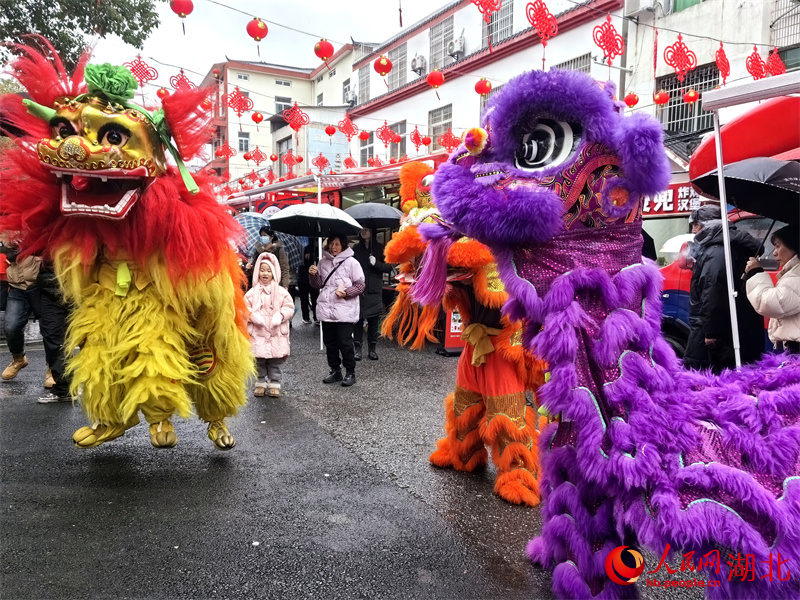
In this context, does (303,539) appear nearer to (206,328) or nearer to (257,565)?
(257,565)

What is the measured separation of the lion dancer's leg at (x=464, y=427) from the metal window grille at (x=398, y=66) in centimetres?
1666

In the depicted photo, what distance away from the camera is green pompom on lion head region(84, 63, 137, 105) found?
2.95 meters

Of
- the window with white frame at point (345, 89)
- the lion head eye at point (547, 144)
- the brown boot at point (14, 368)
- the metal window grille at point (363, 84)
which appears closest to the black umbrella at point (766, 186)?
the lion head eye at point (547, 144)

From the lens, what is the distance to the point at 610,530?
1.83m

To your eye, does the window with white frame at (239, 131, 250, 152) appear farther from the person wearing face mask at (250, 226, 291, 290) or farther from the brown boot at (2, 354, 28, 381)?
the brown boot at (2, 354, 28, 381)

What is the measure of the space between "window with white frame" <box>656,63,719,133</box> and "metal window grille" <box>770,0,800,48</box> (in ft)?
3.14

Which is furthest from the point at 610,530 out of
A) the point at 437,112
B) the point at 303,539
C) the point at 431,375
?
the point at 437,112

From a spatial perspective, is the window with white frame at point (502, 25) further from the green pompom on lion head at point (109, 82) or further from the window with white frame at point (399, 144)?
the green pompom on lion head at point (109, 82)

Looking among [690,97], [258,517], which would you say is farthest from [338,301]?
[690,97]

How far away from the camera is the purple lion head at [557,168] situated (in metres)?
1.79

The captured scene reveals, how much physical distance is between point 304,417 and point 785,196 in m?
3.73

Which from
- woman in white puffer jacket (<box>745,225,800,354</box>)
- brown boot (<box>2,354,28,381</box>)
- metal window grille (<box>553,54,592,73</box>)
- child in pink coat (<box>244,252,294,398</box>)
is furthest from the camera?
metal window grille (<box>553,54,592,73</box>)

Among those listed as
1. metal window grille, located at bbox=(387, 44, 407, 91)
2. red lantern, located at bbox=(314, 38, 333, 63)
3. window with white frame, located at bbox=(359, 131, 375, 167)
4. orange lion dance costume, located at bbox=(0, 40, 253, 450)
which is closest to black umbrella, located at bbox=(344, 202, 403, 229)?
red lantern, located at bbox=(314, 38, 333, 63)

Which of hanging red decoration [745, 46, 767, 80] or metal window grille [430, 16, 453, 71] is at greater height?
metal window grille [430, 16, 453, 71]
